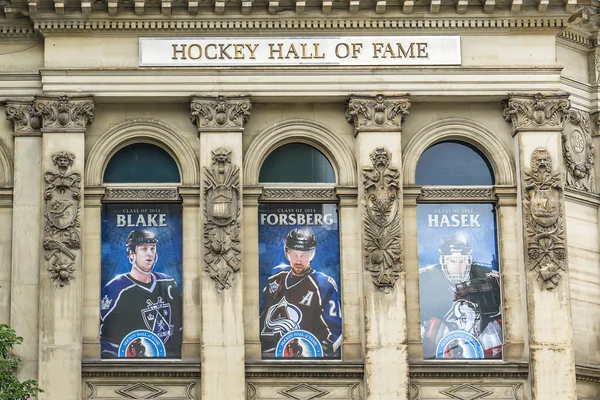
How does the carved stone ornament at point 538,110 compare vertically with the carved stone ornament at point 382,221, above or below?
above

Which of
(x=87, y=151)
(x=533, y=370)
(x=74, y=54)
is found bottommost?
(x=533, y=370)

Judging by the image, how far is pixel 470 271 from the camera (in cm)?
3938

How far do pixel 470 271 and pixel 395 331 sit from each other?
2.87m

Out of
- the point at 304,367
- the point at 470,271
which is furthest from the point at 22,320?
the point at 470,271

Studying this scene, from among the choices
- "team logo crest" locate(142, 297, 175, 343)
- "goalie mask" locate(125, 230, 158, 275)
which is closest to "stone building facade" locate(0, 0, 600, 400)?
"team logo crest" locate(142, 297, 175, 343)

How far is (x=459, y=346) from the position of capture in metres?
38.9

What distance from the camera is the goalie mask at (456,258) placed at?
39.3 m

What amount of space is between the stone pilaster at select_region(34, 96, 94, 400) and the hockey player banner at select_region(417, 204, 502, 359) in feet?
28.2

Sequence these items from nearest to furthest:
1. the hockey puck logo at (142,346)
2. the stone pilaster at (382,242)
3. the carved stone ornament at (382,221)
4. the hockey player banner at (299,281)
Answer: the stone pilaster at (382,242) < the carved stone ornament at (382,221) < the hockey puck logo at (142,346) < the hockey player banner at (299,281)

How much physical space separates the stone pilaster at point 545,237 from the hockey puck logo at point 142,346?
359 inches

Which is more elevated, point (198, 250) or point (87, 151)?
point (87, 151)

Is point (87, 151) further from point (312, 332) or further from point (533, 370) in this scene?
point (533, 370)

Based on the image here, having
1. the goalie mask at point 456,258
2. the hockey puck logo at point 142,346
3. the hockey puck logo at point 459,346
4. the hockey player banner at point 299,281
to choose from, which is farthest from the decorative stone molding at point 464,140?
the hockey puck logo at point 142,346

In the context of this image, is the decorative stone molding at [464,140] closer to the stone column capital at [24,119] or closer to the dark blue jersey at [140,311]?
the dark blue jersey at [140,311]
